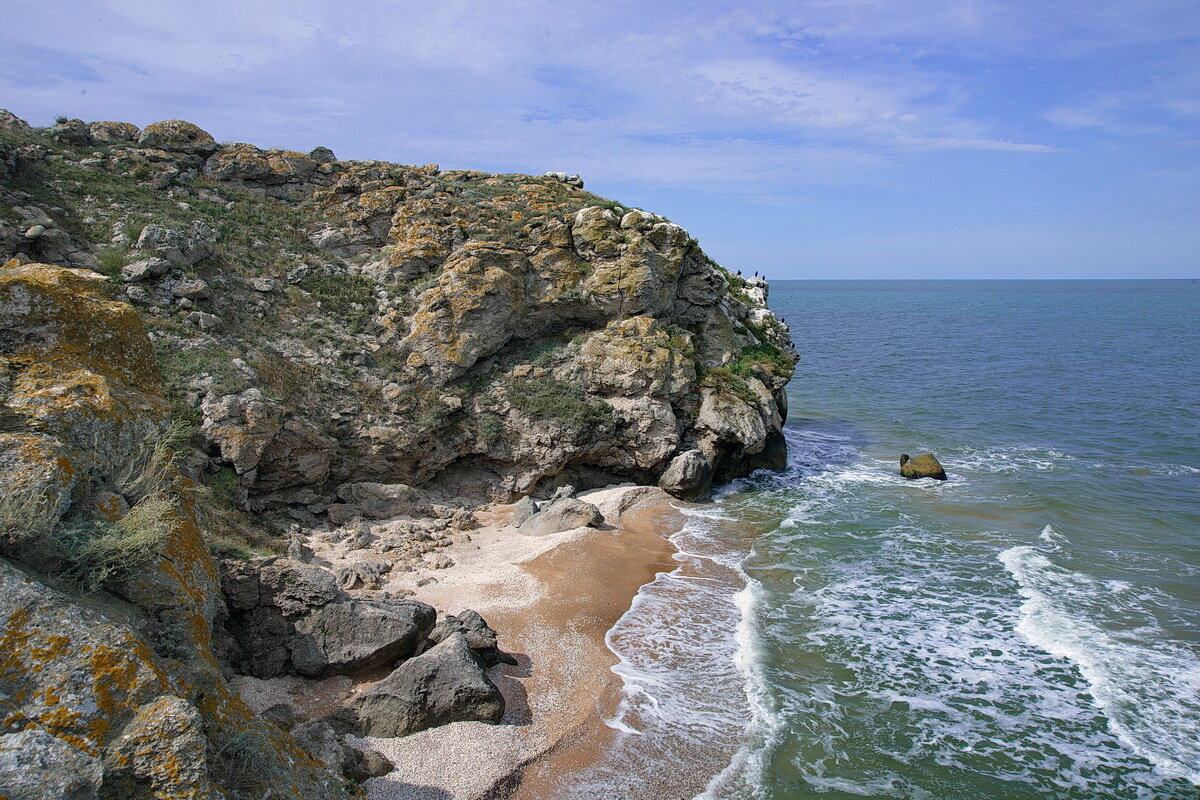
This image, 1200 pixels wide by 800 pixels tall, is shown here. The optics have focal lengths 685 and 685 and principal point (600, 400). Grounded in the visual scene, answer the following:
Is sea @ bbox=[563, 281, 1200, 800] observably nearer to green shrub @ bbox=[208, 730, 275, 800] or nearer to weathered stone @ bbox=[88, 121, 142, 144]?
green shrub @ bbox=[208, 730, 275, 800]

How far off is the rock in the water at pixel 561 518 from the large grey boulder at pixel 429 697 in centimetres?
804

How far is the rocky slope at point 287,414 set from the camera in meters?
5.65

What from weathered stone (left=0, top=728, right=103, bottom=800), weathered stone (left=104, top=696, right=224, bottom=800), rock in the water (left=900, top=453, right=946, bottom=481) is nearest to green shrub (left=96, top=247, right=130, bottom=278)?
weathered stone (left=104, top=696, right=224, bottom=800)

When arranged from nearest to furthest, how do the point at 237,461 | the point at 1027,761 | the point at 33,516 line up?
the point at 33,516, the point at 1027,761, the point at 237,461

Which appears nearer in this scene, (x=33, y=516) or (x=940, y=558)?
(x=33, y=516)

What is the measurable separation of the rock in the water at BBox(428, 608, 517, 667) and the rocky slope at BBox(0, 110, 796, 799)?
0.06 meters

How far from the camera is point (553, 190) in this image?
1130 inches

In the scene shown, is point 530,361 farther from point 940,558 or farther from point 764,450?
point 940,558

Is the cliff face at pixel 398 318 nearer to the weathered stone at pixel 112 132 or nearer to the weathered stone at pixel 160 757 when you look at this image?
the weathered stone at pixel 112 132

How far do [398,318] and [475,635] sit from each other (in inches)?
544

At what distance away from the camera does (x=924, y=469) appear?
84.5ft

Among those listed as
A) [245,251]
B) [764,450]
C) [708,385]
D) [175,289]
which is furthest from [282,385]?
[764,450]

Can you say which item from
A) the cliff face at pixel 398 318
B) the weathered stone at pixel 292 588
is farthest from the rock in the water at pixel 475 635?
the cliff face at pixel 398 318

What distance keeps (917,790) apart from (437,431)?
50.3 feet
